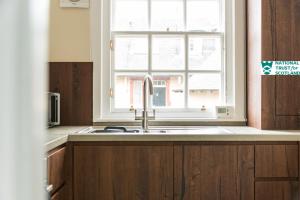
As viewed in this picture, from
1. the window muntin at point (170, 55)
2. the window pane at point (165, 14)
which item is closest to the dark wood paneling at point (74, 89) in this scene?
the window muntin at point (170, 55)

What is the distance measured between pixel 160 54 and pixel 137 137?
0.87 meters

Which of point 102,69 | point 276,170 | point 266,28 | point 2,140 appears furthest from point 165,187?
point 2,140

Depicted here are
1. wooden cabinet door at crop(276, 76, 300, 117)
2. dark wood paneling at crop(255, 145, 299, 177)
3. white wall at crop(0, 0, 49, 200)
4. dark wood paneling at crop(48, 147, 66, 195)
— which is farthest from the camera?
wooden cabinet door at crop(276, 76, 300, 117)

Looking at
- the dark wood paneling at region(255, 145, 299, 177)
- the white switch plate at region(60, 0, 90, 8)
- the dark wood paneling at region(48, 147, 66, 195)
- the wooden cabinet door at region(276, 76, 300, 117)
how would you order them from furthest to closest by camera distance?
the white switch plate at region(60, 0, 90, 8)
the wooden cabinet door at region(276, 76, 300, 117)
the dark wood paneling at region(255, 145, 299, 177)
the dark wood paneling at region(48, 147, 66, 195)

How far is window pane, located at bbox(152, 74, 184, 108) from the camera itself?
7.36ft

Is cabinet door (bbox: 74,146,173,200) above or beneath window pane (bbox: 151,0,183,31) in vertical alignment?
beneath

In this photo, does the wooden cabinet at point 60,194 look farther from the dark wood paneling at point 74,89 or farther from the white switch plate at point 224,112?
the white switch plate at point 224,112

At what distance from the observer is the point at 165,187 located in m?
1.63

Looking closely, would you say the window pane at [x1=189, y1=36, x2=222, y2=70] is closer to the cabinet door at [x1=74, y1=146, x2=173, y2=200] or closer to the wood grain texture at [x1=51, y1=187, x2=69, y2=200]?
the cabinet door at [x1=74, y1=146, x2=173, y2=200]

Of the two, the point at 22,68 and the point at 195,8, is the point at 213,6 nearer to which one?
the point at 195,8

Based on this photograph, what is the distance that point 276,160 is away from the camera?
1.61 m

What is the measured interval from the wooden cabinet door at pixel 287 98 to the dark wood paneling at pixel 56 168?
140cm

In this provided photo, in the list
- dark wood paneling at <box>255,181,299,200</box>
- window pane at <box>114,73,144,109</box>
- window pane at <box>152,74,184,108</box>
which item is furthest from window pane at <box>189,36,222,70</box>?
dark wood paneling at <box>255,181,299,200</box>

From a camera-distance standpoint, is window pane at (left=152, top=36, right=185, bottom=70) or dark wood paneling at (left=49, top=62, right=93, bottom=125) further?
window pane at (left=152, top=36, right=185, bottom=70)
